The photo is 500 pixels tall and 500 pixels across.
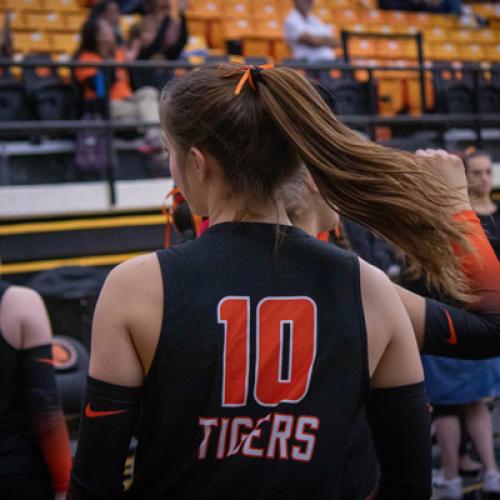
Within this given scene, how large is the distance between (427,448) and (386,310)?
0.23 meters

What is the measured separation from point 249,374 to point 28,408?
3.15 feet

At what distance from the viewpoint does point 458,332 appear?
143 cm

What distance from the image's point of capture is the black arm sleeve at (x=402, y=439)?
123 cm

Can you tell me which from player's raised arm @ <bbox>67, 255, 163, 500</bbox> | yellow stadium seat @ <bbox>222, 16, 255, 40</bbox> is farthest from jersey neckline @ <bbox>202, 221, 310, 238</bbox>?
yellow stadium seat @ <bbox>222, 16, 255, 40</bbox>

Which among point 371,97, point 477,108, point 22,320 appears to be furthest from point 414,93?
point 22,320

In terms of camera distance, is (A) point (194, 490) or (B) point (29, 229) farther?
(B) point (29, 229)

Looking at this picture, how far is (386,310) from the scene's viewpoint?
1208 millimetres

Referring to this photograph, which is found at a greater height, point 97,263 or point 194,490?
point 194,490

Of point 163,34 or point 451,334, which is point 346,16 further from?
point 451,334

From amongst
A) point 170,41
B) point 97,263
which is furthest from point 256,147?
point 170,41

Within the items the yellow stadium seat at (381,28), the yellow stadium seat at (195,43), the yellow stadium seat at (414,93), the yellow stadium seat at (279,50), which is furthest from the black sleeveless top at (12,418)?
the yellow stadium seat at (381,28)

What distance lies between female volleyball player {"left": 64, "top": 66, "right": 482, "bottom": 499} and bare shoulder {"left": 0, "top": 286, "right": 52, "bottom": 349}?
0.77m

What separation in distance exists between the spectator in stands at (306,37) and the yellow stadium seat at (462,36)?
4.01 m

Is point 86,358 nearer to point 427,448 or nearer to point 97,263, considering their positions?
point 97,263
